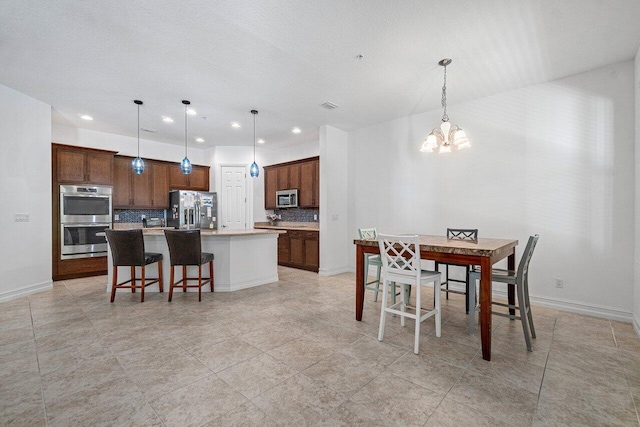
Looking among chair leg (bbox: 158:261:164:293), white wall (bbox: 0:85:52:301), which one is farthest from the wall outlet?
chair leg (bbox: 158:261:164:293)

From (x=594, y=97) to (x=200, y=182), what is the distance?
286 inches

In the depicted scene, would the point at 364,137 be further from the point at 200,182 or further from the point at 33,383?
the point at 33,383

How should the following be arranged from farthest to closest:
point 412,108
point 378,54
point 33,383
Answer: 1. point 412,108
2. point 378,54
3. point 33,383

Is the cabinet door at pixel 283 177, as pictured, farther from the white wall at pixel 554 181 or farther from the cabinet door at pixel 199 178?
the white wall at pixel 554 181

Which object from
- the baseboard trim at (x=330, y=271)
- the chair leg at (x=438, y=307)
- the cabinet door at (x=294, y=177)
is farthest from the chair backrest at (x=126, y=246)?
the chair leg at (x=438, y=307)

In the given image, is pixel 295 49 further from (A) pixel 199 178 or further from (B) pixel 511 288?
(A) pixel 199 178

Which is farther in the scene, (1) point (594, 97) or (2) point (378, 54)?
(1) point (594, 97)

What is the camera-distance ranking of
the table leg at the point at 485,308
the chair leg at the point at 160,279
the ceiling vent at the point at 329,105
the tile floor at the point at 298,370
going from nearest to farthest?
1. the tile floor at the point at 298,370
2. the table leg at the point at 485,308
3. the chair leg at the point at 160,279
4. the ceiling vent at the point at 329,105

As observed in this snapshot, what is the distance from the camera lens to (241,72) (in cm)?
334

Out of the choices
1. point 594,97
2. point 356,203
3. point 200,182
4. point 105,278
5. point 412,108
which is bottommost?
point 105,278

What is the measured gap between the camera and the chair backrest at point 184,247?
3621mm

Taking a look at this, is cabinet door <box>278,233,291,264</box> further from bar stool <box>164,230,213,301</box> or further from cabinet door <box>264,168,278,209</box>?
bar stool <box>164,230,213,301</box>

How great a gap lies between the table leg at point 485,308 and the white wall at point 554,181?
2010 mm

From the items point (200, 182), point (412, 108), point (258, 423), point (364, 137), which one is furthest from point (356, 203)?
point (258, 423)
